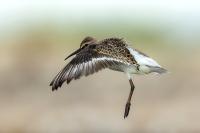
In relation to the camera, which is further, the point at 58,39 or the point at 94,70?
the point at 58,39

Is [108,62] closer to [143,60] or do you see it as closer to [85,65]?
[85,65]

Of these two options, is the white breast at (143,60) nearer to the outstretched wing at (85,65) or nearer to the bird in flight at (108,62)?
the bird in flight at (108,62)

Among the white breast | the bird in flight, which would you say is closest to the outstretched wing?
the bird in flight

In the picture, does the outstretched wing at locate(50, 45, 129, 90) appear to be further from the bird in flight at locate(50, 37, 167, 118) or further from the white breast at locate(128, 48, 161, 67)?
the white breast at locate(128, 48, 161, 67)

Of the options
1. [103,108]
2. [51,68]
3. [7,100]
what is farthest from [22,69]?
[103,108]

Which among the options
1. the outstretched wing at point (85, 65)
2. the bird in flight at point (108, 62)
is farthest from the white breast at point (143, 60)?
the outstretched wing at point (85, 65)

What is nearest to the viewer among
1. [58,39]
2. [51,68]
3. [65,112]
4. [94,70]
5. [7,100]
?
[94,70]

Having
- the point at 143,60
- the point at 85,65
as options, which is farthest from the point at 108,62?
the point at 143,60

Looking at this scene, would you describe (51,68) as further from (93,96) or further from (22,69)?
(93,96)
